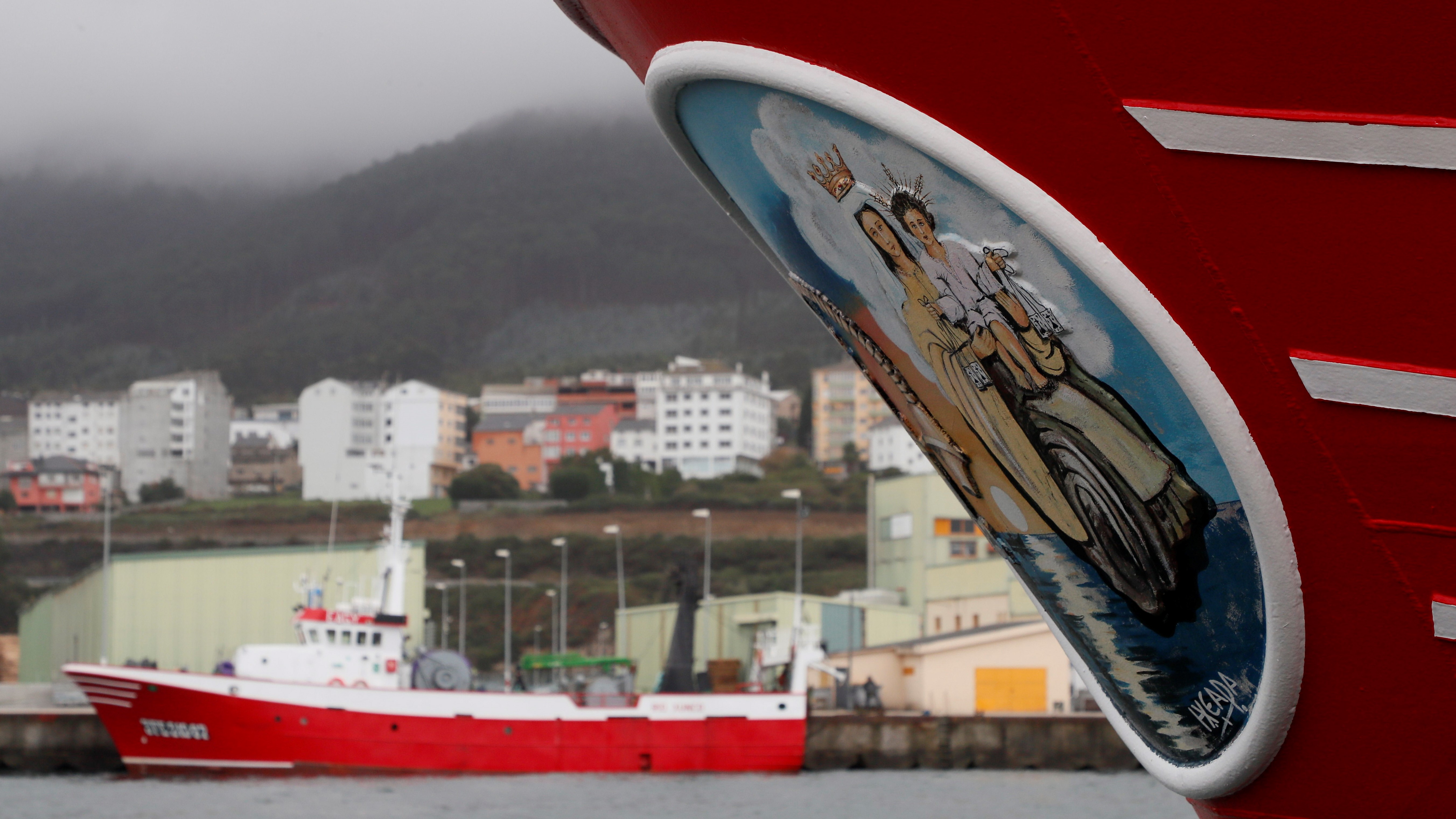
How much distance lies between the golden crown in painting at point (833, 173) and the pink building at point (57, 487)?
14807 cm

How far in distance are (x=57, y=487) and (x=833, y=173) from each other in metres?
152

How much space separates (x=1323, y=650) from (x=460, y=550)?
106751 millimetres

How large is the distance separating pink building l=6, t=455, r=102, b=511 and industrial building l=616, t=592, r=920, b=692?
10064cm

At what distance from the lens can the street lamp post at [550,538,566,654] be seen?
200 feet

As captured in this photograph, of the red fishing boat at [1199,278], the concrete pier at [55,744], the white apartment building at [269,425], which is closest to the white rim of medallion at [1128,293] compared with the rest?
the red fishing boat at [1199,278]

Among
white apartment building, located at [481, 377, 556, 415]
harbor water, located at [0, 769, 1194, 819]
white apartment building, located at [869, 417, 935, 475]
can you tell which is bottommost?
harbor water, located at [0, 769, 1194, 819]

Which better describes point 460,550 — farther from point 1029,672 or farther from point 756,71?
point 756,71

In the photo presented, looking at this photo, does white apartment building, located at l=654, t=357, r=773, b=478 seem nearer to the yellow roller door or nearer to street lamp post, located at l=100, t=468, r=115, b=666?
street lamp post, located at l=100, t=468, r=115, b=666

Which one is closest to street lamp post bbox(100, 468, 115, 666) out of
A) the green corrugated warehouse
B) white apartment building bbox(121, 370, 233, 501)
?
the green corrugated warehouse

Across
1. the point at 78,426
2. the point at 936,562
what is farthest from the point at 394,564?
the point at 78,426

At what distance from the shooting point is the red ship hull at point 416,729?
30531 millimetres

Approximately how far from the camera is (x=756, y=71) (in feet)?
14.8

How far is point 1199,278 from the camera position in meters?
4.20

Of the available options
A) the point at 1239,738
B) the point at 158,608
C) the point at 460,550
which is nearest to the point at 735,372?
the point at 460,550
